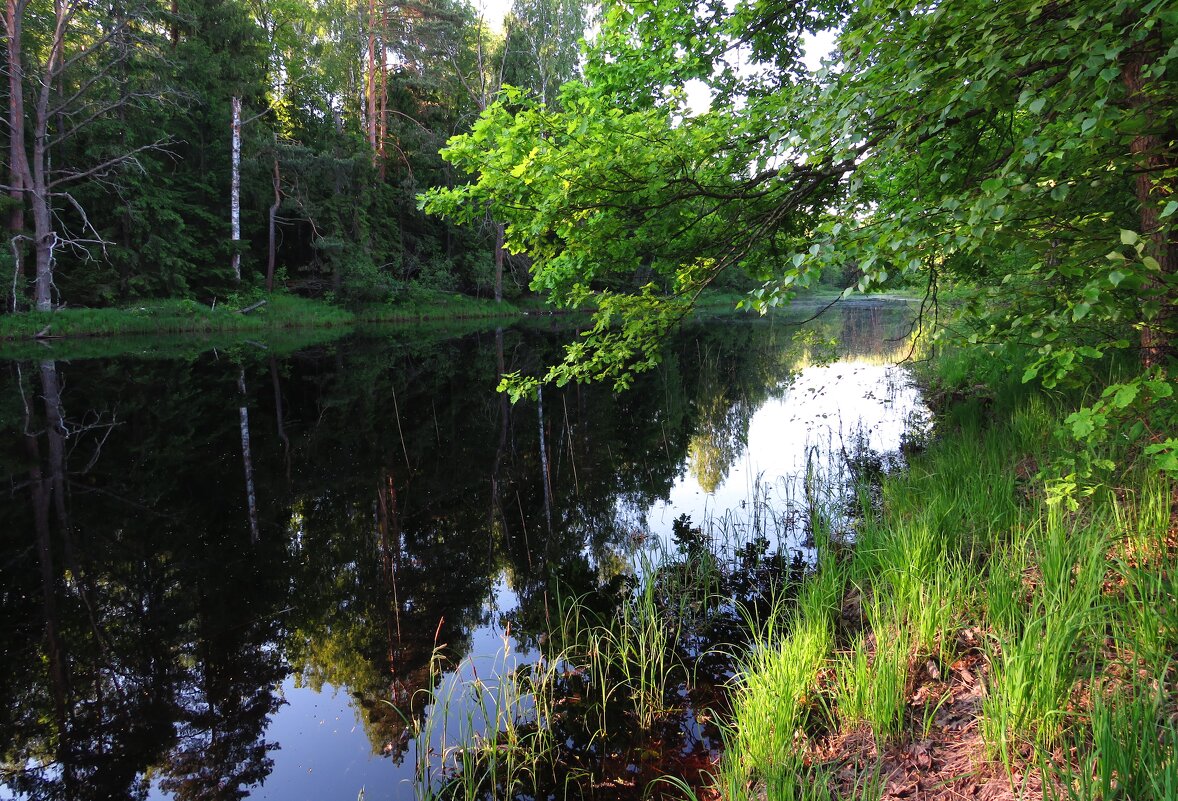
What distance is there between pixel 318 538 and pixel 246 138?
107 ft

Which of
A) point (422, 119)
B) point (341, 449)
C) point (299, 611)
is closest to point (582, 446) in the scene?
point (341, 449)

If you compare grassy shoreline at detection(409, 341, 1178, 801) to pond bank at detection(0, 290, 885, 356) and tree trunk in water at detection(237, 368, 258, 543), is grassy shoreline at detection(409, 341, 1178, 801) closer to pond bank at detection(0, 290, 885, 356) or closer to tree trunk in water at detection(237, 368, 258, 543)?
tree trunk in water at detection(237, 368, 258, 543)

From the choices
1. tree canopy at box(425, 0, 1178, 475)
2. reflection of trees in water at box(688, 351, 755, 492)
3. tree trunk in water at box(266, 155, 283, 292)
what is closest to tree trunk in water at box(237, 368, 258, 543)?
tree canopy at box(425, 0, 1178, 475)

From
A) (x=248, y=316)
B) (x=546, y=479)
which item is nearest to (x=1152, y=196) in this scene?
(x=546, y=479)

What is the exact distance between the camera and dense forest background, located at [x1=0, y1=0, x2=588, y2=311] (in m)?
24.0

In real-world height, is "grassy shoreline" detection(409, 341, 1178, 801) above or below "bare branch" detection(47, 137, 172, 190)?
below

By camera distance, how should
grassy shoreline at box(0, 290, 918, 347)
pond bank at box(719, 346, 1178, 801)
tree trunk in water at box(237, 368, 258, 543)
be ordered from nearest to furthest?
pond bank at box(719, 346, 1178, 801), tree trunk in water at box(237, 368, 258, 543), grassy shoreline at box(0, 290, 918, 347)

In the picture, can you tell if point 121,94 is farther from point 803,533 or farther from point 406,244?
point 803,533

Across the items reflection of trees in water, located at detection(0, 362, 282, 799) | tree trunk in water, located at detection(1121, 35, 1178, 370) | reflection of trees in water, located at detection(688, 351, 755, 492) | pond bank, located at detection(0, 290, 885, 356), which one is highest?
pond bank, located at detection(0, 290, 885, 356)

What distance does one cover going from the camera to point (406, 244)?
40188 mm

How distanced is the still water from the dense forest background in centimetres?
1406

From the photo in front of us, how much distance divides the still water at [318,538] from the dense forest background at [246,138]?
1406 centimetres

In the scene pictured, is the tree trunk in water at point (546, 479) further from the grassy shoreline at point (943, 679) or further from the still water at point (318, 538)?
the grassy shoreline at point (943, 679)

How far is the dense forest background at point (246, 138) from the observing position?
2395cm
